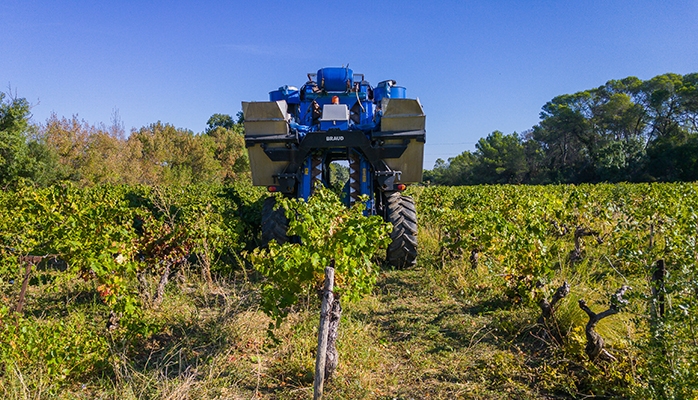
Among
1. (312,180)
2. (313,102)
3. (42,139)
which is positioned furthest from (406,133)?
(42,139)

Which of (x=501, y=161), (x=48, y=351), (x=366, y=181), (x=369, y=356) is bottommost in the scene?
(x=369, y=356)

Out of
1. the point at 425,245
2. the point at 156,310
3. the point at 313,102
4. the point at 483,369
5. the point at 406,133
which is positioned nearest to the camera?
the point at 483,369

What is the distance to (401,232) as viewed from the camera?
5.68 meters

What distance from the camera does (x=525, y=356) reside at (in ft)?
10.7

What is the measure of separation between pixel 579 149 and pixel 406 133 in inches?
1729

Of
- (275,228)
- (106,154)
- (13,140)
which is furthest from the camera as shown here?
(106,154)

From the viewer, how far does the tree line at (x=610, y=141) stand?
3369 centimetres

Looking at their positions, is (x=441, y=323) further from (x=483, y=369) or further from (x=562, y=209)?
(x=562, y=209)

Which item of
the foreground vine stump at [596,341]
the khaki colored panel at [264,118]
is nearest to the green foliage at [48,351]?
the khaki colored panel at [264,118]

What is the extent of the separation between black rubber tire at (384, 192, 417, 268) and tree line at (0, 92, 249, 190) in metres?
12.4

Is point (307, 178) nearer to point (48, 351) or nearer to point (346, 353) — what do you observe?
point (346, 353)

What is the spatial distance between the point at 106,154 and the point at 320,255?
86.1ft

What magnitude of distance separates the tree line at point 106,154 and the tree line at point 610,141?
26.5m

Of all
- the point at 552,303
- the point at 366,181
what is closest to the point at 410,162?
the point at 366,181
